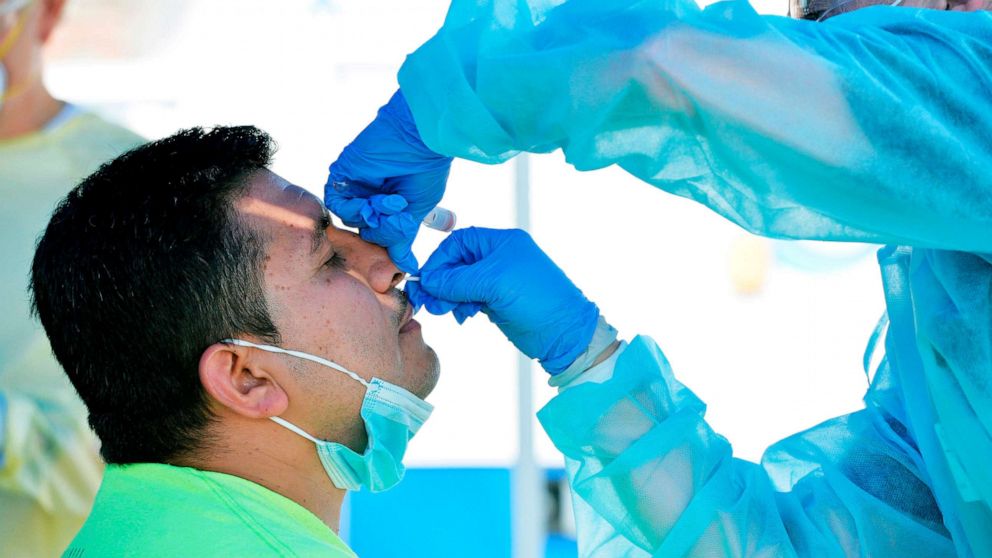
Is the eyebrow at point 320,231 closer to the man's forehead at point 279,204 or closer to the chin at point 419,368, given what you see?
the man's forehead at point 279,204

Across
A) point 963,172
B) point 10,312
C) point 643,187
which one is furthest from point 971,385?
point 643,187

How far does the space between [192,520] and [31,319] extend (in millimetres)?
1162

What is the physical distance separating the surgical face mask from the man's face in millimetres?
13

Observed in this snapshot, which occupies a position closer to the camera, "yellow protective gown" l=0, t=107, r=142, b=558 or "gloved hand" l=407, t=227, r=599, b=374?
"gloved hand" l=407, t=227, r=599, b=374

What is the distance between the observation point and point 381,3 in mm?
2863

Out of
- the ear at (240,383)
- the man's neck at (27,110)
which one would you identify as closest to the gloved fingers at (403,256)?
the ear at (240,383)

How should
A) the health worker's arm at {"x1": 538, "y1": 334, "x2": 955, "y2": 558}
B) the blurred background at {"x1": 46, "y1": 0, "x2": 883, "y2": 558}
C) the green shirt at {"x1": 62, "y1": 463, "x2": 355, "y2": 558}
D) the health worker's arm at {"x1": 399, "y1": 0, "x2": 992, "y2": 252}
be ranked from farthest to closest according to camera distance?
1. the blurred background at {"x1": 46, "y1": 0, "x2": 883, "y2": 558}
2. the health worker's arm at {"x1": 538, "y1": 334, "x2": 955, "y2": 558}
3. the green shirt at {"x1": 62, "y1": 463, "x2": 355, "y2": 558}
4. the health worker's arm at {"x1": 399, "y1": 0, "x2": 992, "y2": 252}

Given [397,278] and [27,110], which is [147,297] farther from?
[27,110]

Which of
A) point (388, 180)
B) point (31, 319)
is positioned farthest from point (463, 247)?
point (31, 319)

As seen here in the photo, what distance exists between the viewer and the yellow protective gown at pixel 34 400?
221 cm

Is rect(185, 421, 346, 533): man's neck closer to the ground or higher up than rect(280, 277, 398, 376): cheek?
closer to the ground

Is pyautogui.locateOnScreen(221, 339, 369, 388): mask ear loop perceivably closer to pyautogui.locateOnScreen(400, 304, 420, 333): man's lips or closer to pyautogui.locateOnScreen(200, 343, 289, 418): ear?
pyautogui.locateOnScreen(200, 343, 289, 418): ear

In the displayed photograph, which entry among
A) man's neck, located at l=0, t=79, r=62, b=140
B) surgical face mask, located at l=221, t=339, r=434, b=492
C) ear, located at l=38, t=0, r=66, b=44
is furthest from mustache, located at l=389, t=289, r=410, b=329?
ear, located at l=38, t=0, r=66, b=44

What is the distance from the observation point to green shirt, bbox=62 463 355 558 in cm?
125
